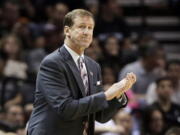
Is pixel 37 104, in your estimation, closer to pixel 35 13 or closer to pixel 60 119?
pixel 60 119

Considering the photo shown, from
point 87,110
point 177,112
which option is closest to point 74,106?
point 87,110

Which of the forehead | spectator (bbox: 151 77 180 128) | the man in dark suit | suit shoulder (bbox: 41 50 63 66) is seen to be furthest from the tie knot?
spectator (bbox: 151 77 180 128)

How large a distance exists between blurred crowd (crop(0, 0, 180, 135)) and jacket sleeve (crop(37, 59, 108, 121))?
8.64 feet

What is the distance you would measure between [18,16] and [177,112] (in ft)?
11.0

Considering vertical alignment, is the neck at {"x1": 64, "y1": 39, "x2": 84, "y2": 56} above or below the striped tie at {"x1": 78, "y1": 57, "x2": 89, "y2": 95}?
above

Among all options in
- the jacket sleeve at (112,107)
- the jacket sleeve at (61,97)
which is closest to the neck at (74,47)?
the jacket sleeve at (61,97)

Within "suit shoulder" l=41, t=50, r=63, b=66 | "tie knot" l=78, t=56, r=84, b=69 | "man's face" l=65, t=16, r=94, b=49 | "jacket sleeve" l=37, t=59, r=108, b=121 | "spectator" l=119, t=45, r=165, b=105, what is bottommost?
"spectator" l=119, t=45, r=165, b=105

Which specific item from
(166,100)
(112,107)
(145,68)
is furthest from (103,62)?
(112,107)

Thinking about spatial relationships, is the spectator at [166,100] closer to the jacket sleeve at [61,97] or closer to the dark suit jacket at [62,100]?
the dark suit jacket at [62,100]

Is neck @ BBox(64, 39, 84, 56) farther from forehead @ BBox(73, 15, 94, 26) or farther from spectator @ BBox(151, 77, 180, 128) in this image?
spectator @ BBox(151, 77, 180, 128)

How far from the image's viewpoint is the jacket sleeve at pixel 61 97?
10.8 feet

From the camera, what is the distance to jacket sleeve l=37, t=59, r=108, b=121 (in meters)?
3.29

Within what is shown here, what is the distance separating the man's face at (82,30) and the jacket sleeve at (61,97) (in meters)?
0.20

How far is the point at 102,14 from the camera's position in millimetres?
9430
